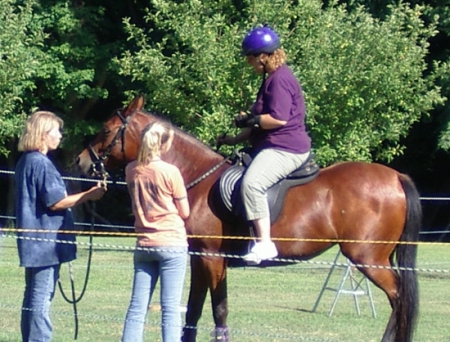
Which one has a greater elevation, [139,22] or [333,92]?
[139,22]

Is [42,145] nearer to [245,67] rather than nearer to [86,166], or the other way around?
[86,166]

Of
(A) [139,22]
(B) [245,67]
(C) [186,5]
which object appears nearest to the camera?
(B) [245,67]

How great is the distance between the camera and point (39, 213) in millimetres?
7758

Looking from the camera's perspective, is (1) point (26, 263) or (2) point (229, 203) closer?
(1) point (26, 263)

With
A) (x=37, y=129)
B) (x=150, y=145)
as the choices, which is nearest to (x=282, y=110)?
(x=150, y=145)

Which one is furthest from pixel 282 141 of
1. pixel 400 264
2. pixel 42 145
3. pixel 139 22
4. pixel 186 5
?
pixel 139 22

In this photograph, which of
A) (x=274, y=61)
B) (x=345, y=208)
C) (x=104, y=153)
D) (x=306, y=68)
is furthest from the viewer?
(x=306, y=68)

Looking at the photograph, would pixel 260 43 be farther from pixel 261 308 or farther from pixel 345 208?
pixel 261 308

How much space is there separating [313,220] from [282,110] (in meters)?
1.10

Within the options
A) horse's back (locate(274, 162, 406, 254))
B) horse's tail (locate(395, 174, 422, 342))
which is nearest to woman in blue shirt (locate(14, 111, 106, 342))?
horse's back (locate(274, 162, 406, 254))

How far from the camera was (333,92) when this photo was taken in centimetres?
2100

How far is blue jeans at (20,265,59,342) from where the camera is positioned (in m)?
7.74

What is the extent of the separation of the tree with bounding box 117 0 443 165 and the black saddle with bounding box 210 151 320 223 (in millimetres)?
11111

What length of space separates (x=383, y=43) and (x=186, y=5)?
14.3 ft
